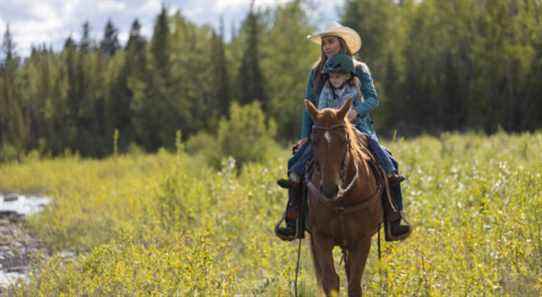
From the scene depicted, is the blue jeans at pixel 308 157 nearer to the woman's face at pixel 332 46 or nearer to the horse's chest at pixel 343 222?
the horse's chest at pixel 343 222

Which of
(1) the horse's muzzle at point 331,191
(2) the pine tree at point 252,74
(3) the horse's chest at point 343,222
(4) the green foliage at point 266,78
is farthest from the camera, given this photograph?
(2) the pine tree at point 252,74

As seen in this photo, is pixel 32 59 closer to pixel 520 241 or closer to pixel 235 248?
pixel 235 248

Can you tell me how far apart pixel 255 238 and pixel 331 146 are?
127 inches

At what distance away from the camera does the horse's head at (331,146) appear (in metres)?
4.79

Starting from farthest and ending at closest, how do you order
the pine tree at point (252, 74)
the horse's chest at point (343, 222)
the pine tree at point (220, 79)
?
1. the pine tree at point (220, 79)
2. the pine tree at point (252, 74)
3. the horse's chest at point (343, 222)

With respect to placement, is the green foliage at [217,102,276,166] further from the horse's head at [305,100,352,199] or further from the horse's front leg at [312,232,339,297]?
the horse's head at [305,100,352,199]

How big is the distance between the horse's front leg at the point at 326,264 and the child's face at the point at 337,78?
1457mm

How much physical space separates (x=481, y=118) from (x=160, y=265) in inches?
1291

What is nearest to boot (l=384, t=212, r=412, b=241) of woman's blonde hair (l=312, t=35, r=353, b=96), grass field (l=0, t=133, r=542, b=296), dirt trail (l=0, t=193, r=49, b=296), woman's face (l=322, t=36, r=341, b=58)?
grass field (l=0, t=133, r=542, b=296)

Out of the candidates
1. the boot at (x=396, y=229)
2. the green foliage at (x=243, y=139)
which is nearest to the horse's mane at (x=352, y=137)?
the boot at (x=396, y=229)

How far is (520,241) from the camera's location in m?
6.76

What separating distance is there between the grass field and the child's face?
1638mm

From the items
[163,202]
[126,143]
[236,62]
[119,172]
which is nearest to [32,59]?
[126,143]

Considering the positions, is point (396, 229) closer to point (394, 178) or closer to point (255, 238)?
point (394, 178)
